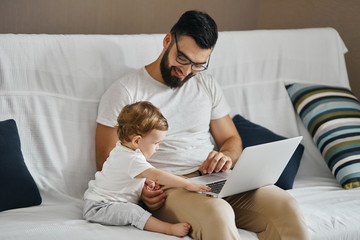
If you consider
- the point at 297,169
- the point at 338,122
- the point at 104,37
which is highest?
the point at 104,37

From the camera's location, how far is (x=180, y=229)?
1.77m

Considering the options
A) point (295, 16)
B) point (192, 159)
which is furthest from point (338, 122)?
point (295, 16)

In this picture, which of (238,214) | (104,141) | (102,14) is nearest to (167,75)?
(104,141)

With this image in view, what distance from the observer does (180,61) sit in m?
2.07

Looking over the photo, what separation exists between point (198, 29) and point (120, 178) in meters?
0.65

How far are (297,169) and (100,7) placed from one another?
127 cm

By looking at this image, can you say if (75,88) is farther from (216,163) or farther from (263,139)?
(263,139)

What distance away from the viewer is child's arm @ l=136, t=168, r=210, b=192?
70.3 inches

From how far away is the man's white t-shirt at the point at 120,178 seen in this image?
1.81 metres

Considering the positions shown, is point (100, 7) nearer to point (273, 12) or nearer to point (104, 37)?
point (104, 37)

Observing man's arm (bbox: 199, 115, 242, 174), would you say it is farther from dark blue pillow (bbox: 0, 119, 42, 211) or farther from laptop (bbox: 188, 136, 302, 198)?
dark blue pillow (bbox: 0, 119, 42, 211)

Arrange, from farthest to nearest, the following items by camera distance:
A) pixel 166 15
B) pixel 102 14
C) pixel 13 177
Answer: pixel 166 15 < pixel 102 14 < pixel 13 177

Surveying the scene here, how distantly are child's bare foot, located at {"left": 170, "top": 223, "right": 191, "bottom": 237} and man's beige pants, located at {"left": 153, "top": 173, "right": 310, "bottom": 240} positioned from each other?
0.02 m

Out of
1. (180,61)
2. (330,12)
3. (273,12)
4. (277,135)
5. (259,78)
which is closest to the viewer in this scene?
(180,61)
